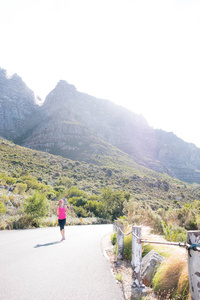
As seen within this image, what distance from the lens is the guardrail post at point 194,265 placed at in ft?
7.11

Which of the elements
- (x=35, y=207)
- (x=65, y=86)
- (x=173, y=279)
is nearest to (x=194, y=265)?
(x=173, y=279)

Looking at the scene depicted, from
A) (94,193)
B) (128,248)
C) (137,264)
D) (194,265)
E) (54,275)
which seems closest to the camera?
(194,265)

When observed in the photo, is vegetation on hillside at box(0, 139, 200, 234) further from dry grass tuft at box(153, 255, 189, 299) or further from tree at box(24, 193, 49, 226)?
dry grass tuft at box(153, 255, 189, 299)

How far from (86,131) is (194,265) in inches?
4015

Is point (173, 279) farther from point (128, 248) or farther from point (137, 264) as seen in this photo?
point (128, 248)

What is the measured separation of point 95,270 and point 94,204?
94.5ft

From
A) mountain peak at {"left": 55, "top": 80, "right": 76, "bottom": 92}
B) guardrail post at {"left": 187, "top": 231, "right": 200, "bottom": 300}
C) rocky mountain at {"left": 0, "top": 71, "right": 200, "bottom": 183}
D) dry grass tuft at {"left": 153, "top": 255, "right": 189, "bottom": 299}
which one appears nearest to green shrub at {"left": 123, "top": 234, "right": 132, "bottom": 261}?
dry grass tuft at {"left": 153, "top": 255, "right": 189, "bottom": 299}

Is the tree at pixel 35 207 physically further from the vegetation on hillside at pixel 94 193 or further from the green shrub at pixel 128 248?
the green shrub at pixel 128 248

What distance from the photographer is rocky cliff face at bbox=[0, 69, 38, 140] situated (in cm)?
11840

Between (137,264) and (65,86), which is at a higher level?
(65,86)

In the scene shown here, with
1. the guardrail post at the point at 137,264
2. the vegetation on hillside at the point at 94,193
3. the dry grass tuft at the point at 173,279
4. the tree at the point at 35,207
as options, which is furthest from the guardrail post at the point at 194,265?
Answer: the tree at the point at 35,207

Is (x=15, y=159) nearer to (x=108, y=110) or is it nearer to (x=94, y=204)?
(x=94, y=204)

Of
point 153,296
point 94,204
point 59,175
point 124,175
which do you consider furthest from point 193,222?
point 124,175

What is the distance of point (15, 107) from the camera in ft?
450
